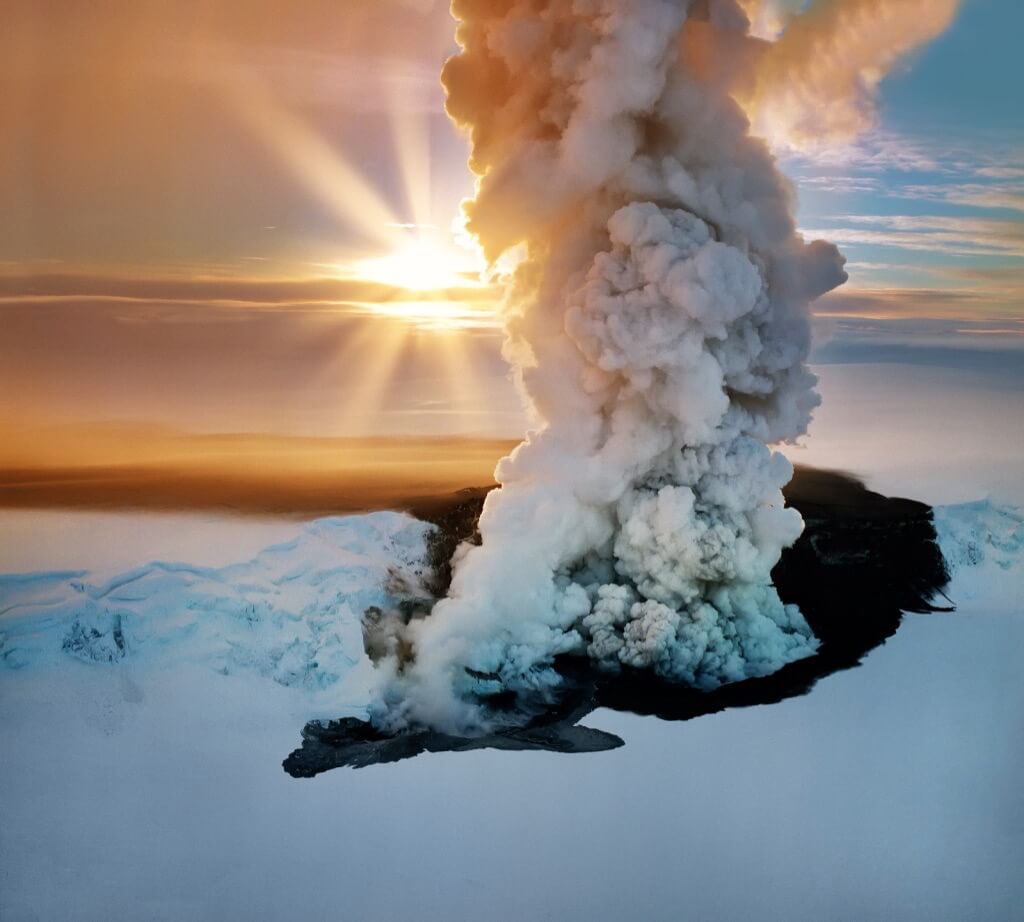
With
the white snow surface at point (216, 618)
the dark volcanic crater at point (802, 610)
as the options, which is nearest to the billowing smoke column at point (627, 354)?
the dark volcanic crater at point (802, 610)

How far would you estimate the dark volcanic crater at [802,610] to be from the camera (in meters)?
10.2

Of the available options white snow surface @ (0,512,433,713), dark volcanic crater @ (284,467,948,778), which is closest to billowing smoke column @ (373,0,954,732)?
dark volcanic crater @ (284,467,948,778)

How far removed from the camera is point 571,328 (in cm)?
1102

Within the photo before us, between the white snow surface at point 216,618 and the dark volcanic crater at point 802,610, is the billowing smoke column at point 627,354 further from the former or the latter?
the white snow surface at point 216,618

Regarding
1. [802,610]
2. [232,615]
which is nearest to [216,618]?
[232,615]

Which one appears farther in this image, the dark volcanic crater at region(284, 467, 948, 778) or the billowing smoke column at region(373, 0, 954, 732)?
the billowing smoke column at region(373, 0, 954, 732)

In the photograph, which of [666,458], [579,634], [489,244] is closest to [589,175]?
[489,244]

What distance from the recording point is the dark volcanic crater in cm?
1025

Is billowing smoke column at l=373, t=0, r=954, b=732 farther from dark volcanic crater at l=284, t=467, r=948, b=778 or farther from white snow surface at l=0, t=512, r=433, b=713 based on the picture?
white snow surface at l=0, t=512, r=433, b=713

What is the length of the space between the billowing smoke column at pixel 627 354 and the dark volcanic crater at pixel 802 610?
250mm

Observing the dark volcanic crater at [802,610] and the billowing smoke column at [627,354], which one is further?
the billowing smoke column at [627,354]

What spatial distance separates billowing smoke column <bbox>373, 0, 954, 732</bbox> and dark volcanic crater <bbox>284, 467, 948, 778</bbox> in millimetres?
250

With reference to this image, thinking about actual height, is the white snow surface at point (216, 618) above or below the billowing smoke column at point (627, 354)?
below

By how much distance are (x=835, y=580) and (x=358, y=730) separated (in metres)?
5.58
